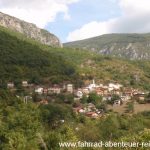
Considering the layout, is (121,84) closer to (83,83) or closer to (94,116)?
(83,83)

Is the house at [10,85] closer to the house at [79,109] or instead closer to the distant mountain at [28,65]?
the distant mountain at [28,65]

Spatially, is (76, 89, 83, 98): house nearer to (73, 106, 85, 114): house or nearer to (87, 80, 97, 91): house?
(87, 80, 97, 91): house

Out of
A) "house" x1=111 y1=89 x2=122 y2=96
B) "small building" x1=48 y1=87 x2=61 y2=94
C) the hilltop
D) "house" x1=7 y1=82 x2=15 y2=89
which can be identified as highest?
the hilltop

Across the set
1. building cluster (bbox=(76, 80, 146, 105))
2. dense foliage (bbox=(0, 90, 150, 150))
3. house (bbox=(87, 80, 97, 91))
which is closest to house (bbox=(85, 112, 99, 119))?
dense foliage (bbox=(0, 90, 150, 150))

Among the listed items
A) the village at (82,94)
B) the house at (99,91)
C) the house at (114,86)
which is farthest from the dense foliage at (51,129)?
the house at (114,86)

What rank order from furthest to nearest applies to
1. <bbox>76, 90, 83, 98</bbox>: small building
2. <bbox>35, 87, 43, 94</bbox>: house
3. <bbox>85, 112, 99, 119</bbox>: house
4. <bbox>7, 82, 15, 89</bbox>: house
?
<bbox>76, 90, 83, 98</bbox>: small building → <bbox>35, 87, 43, 94</bbox>: house → <bbox>7, 82, 15, 89</bbox>: house → <bbox>85, 112, 99, 119</bbox>: house

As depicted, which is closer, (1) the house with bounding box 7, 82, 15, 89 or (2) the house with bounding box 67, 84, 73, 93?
(1) the house with bounding box 7, 82, 15, 89

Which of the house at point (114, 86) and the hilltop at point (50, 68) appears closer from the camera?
the hilltop at point (50, 68)

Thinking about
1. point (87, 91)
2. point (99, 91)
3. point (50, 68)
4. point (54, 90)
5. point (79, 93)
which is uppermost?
point (50, 68)

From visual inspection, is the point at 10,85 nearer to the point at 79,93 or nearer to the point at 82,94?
the point at 79,93

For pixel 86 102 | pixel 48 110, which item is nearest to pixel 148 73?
pixel 86 102

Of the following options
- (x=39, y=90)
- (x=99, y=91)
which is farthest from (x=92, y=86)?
(x=39, y=90)

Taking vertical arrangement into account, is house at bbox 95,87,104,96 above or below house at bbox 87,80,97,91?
below

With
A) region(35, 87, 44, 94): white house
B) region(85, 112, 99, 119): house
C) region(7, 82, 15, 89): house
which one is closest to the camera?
region(85, 112, 99, 119): house
